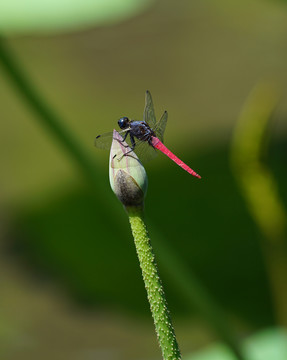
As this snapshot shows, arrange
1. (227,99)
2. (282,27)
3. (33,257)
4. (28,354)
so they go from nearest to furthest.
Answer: (28,354) < (33,257) < (227,99) < (282,27)

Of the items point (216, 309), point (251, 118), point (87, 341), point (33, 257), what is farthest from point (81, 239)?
point (216, 309)

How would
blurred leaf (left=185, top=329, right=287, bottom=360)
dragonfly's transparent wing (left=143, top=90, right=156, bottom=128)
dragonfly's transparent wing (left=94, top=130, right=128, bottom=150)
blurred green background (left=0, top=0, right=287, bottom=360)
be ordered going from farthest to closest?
1. blurred green background (left=0, top=0, right=287, bottom=360)
2. blurred leaf (left=185, top=329, right=287, bottom=360)
3. dragonfly's transparent wing (left=143, top=90, right=156, bottom=128)
4. dragonfly's transparent wing (left=94, top=130, right=128, bottom=150)

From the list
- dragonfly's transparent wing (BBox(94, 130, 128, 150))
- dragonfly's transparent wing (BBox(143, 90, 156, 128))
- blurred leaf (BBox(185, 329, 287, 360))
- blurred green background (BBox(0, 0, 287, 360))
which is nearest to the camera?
dragonfly's transparent wing (BBox(94, 130, 128, 150))

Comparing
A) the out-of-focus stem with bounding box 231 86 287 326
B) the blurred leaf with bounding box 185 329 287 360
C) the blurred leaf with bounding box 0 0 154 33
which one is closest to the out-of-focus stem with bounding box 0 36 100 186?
the blurred leaf with bounding box 185 329 287 360

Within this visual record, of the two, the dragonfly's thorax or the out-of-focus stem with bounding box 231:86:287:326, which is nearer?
the dragonfly's thorax

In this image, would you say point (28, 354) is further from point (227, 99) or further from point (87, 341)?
point (227, 99)

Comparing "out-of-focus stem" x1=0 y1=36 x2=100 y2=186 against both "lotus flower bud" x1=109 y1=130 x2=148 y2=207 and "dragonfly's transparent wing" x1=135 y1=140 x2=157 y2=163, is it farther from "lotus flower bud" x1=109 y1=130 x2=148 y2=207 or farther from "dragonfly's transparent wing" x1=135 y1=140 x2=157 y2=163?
"lotus flower bud" x1=109 y1=130 x2=148 y2=207
